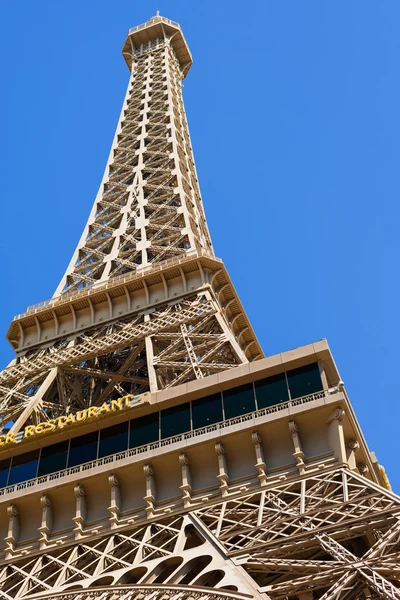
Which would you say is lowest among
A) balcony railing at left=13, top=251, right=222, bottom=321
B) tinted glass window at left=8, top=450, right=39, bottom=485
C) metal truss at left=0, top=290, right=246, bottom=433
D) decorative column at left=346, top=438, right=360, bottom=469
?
decorative column at left=346, top=438, right=360, bottom=469

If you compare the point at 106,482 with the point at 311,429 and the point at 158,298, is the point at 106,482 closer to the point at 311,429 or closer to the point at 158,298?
the point at 311,429

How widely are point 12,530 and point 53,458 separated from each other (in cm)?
368

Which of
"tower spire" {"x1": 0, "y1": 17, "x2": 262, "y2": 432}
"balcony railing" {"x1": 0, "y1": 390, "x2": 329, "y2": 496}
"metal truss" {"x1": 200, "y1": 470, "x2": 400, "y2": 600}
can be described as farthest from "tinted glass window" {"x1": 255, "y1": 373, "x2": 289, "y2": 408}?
"tower spire" {"x1": 0, "y1": 17, "x2": 262, "y2": 432}

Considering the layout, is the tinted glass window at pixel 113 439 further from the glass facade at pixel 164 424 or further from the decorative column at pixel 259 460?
the decorative column at pixel 259 460

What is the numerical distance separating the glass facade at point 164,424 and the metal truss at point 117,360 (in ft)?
15.9

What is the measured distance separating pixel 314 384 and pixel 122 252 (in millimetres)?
28580

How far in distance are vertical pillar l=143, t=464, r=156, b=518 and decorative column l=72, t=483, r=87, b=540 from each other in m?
2.38

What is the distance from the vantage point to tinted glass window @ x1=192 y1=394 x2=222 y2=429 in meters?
33.4

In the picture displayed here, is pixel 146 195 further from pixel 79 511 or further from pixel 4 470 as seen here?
pixel 79 511

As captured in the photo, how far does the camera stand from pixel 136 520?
30922mm

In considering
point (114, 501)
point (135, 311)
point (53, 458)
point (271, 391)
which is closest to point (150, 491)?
point (114, 501)

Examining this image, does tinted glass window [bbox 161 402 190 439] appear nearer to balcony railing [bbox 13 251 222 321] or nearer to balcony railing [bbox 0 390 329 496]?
balcony railing [bbox 0 390 329 496]

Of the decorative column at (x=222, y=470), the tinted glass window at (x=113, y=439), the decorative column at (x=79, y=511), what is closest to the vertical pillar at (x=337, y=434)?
the decorative column at (x=222, y=470)

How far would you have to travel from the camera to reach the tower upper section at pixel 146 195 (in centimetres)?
5788
